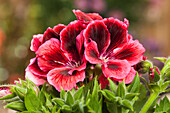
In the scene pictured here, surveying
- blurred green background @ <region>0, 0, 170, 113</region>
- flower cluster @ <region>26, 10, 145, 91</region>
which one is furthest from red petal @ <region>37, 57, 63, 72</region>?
blurred green background @ <region>0, 0, 170, 113</region>

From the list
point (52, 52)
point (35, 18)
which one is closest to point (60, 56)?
point (52, 52)

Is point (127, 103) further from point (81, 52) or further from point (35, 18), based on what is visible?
point (35, 18)

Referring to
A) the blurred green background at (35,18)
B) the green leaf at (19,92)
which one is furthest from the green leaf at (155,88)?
the blurred green background at (35,18)

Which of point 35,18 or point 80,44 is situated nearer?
point 80,44

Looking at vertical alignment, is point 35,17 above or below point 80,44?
above

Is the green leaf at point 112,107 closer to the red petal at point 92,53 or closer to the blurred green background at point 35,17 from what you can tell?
the red petal at point 92,53

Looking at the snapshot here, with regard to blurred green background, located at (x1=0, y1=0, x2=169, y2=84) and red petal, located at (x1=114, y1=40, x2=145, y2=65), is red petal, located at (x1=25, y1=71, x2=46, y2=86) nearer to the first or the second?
red petal, located at (x1=114, y1=40, x2=145, y2=65)
